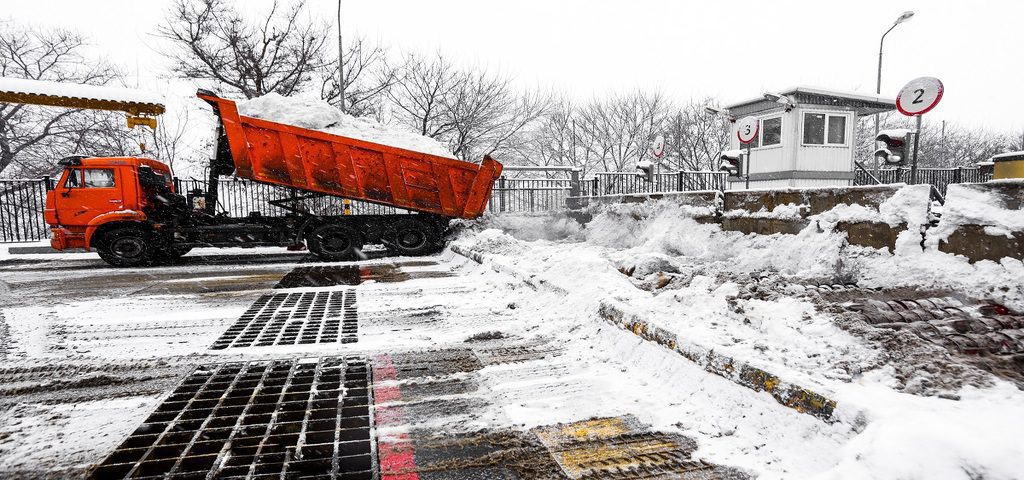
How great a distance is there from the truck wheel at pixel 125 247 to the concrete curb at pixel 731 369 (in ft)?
34.5

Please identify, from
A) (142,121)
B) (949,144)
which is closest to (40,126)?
(142,121)

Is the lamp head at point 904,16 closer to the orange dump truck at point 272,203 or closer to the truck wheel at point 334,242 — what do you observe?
the orange dump truck at point 272,203

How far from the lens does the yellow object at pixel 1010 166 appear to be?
11453 mm

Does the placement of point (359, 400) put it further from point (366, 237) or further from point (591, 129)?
point (591, 129)

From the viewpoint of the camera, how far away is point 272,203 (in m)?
10.6

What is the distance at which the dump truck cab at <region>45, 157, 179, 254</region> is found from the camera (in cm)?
1015

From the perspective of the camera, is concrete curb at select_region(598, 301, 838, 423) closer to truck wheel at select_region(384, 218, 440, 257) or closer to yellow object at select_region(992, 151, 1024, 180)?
truck wheel at select_region(384, 218, 440, 257)

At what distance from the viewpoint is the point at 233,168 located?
11.0 m

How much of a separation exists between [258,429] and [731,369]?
8.93ft

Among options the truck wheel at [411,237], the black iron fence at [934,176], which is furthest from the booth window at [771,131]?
the truck wheel at [411,237]

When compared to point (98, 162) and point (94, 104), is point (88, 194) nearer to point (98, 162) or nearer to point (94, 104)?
point (98, 162)

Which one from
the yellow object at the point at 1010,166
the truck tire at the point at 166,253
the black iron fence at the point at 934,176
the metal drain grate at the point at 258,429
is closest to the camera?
the metal drain grate at the point at 258,429

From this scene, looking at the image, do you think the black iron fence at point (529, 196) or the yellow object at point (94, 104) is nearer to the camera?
the yellow object at point (94, 104)

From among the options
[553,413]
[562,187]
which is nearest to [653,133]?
[562,187]
